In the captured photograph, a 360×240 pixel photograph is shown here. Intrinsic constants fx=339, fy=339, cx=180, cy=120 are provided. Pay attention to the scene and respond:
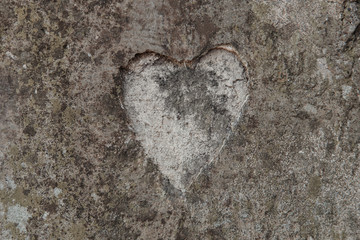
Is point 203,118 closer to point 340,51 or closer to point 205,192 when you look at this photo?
point 205,192

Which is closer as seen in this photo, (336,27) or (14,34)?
(14,34)

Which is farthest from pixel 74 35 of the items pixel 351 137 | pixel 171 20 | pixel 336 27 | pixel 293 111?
pixel 351 137

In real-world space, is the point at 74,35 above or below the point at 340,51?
above

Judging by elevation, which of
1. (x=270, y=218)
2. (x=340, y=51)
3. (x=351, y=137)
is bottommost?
(x=270, y=218)
